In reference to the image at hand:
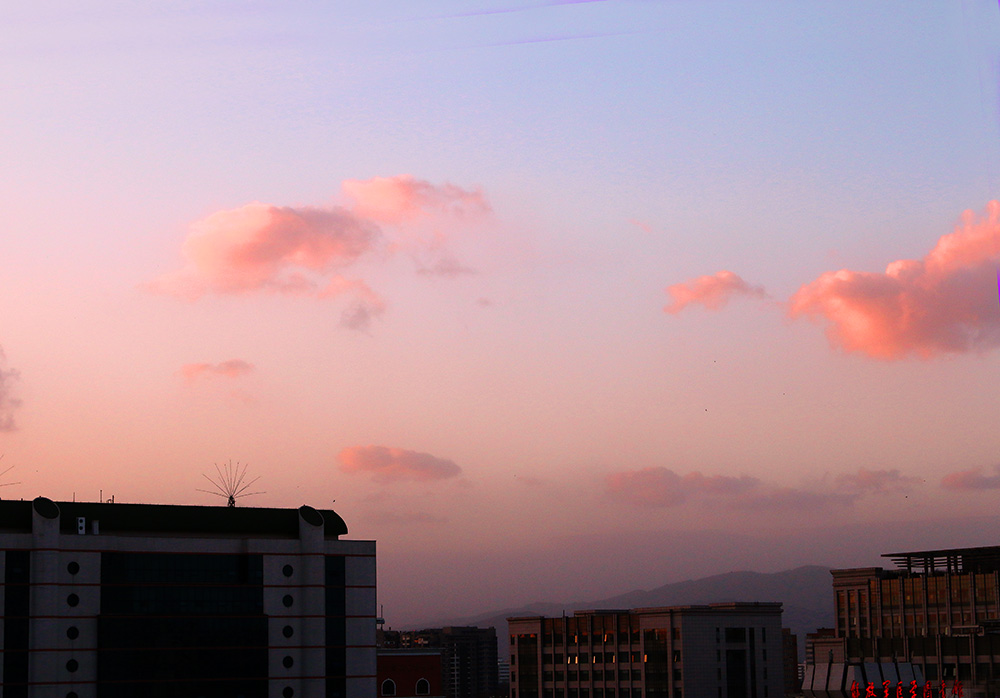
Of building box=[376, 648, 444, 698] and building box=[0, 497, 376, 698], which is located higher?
building box=[0, 497, 376, 698]

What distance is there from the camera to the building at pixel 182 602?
132375 mm

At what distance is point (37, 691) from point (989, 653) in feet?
375

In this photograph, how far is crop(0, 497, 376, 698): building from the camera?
132 m

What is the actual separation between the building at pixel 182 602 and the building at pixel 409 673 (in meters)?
15.6

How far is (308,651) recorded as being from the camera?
476ft

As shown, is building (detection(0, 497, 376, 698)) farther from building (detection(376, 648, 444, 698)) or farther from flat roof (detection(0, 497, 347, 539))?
building (detection(376, 648, 444, 698))

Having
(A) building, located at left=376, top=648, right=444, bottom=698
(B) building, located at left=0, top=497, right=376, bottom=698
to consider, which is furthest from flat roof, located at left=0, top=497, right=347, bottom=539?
(A) building, located at left=376, top=648, right=444, bottom=698

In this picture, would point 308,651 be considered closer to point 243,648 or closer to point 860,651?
point 243,648

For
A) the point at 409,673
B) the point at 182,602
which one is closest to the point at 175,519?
the point at 182,602

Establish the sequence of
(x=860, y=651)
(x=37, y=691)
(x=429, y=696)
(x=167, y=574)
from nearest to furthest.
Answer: (x=37, y=691)
(x=167, y=574)
(x=429, y=696)
(x=860, y=651)

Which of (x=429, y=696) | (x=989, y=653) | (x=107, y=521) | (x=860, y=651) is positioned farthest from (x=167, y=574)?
(x=989, y=653)

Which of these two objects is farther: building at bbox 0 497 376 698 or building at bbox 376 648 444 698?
building at bbox 376 648 444 698

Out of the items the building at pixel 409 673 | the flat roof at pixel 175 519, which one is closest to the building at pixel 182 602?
the flat roof at pixel 175 519

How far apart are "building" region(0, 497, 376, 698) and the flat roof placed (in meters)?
0.14
